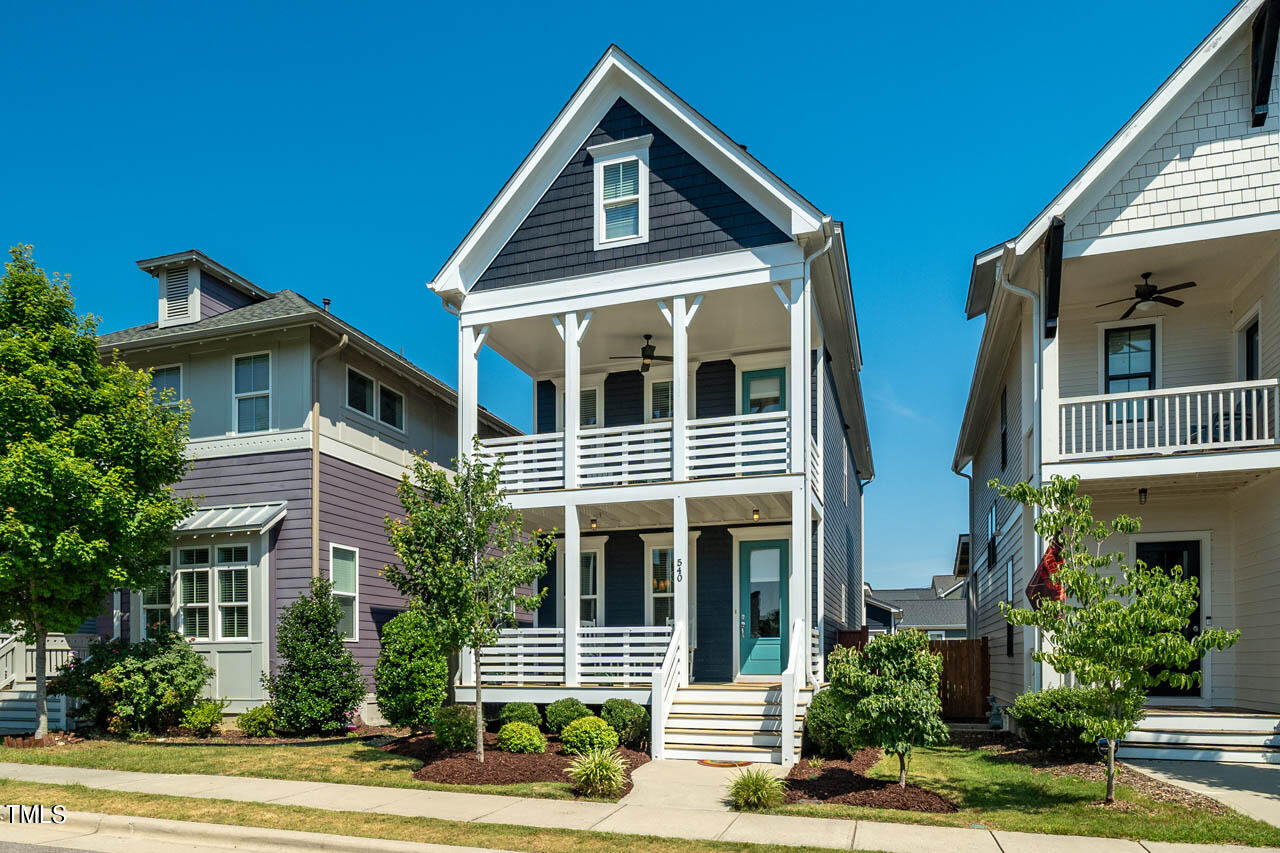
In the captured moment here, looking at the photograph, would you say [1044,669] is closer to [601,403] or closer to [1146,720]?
[1146,720]

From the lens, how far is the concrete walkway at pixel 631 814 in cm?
813

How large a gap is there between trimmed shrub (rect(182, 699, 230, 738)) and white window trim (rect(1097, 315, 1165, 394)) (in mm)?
15552

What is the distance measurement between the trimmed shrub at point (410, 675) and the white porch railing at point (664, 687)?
3239 millimetres

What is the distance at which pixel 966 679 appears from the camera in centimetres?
1914

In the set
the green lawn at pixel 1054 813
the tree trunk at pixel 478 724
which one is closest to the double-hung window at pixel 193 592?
the tree trunk at pixel 478 724

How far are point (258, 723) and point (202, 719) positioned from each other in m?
0.89

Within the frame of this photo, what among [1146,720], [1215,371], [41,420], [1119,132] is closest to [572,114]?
[1119,132]

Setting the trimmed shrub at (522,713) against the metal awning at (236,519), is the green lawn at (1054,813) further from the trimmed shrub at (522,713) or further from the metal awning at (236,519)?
the metal awning at (236,519)

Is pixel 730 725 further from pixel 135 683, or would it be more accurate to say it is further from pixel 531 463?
pixel 135 683

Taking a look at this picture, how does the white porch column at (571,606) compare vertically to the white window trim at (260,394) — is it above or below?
below

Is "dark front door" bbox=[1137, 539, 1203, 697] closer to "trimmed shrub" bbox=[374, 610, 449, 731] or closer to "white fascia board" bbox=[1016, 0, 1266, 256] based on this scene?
"white fascia board" bbox=[1016, 0, 1266, 256]

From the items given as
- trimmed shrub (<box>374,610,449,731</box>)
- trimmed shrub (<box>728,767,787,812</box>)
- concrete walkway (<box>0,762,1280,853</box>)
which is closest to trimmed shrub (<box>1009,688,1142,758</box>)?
concrete walkway (<box>0,762,1280,853</box>)

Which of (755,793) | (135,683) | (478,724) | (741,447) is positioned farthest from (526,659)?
(755,793)

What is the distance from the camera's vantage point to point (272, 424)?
17344 millimetres
